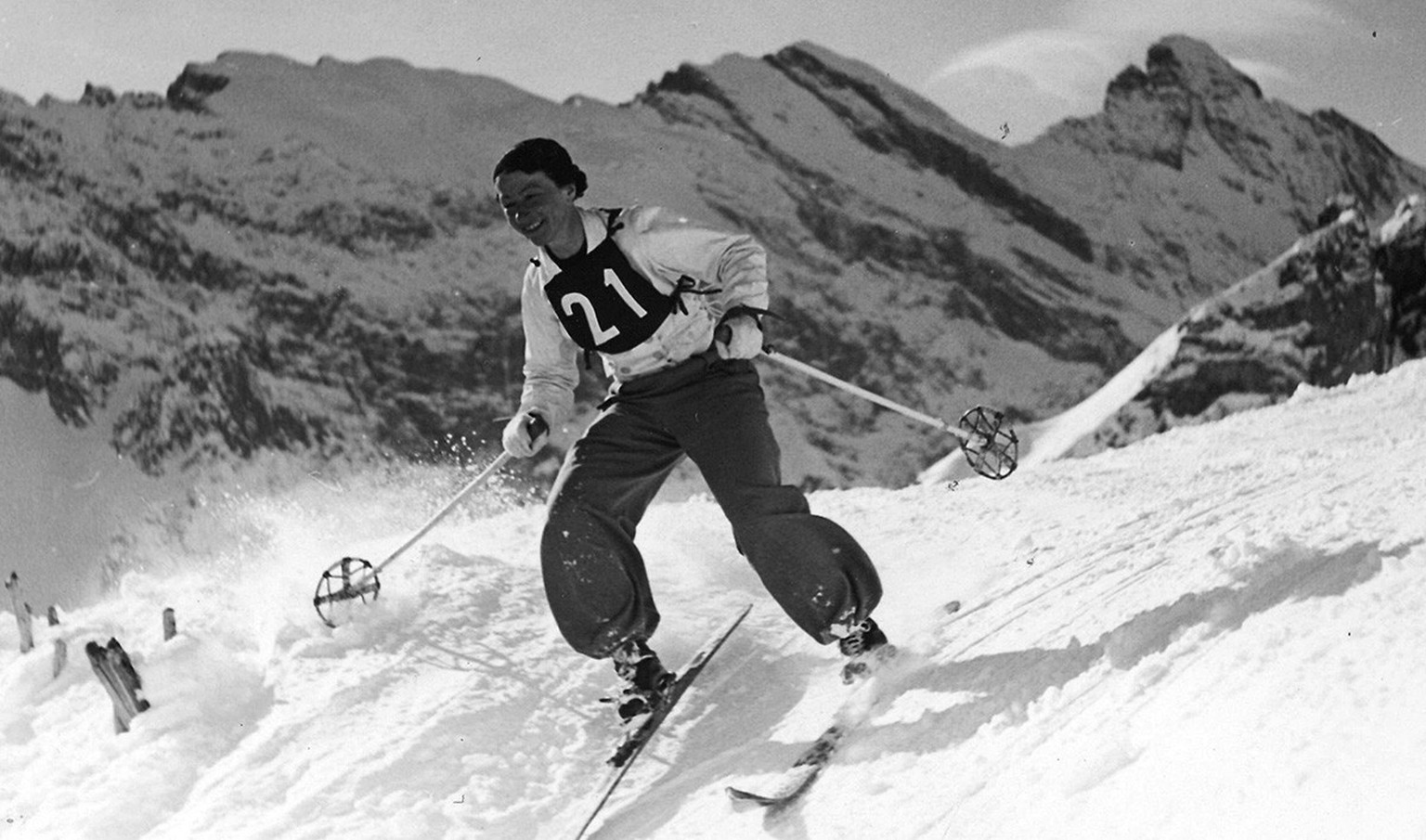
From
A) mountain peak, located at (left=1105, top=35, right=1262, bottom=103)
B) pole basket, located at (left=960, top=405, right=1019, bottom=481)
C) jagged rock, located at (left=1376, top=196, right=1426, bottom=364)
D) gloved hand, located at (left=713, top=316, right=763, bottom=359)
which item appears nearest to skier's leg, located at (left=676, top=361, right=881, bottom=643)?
gloved hand, located at (left=713, top=316, right=763, bottom=359)

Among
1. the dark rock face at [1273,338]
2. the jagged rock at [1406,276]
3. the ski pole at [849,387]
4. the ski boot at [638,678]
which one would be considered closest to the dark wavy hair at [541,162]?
the ski pole at [849,387]

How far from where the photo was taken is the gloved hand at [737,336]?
3734mm

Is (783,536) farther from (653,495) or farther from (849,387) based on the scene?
(849,387)

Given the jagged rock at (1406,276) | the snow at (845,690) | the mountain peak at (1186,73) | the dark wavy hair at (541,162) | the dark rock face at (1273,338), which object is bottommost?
the dark rock face at (1273,338)

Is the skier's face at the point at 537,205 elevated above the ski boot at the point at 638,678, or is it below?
above

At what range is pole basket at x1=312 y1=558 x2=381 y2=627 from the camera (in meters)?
4.23

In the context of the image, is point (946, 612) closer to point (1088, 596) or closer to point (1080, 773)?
point (1088, 596)

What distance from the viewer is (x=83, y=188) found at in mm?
58281

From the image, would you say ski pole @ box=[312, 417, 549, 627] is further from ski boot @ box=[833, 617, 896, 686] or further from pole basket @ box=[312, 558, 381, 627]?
ski boot @ box=[833, 617, 896, 686]

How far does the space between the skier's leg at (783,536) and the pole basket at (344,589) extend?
54.0 inches

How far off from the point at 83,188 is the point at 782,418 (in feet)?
118

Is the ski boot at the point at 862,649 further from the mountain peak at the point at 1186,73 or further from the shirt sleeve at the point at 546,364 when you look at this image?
the mountain peak at the point at 1186,73

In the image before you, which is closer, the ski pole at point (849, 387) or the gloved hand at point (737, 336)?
the gloved hand at point (737, 336)

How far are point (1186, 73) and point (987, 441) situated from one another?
333 feet
